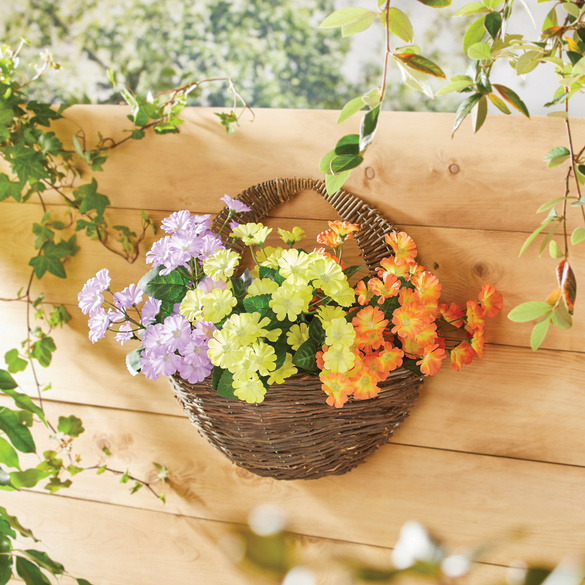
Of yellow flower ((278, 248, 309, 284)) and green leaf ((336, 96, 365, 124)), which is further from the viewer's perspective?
yellow flower ((278, 248, 309, 284))

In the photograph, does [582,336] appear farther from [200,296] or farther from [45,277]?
[45,277]

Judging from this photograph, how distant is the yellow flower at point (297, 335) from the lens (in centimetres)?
74

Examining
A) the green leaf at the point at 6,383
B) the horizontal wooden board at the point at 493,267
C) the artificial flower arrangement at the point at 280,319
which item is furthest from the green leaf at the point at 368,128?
the green leaf at the point at 6,383

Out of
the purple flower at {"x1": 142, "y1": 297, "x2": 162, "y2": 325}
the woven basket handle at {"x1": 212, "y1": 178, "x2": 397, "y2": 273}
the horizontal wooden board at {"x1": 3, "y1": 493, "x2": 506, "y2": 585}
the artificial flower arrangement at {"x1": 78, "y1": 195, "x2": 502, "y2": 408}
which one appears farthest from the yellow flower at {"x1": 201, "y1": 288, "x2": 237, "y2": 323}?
the horizontal wooden board at {"x1": 3, "y1": 493, "x2": 506, "y2": 585}

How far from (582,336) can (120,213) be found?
922mm

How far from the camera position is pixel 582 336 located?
89 cm

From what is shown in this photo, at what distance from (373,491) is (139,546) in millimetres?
552

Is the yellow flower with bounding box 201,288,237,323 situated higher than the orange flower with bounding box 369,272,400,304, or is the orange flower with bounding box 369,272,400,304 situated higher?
the orange flower with bounding box 369,272,400,304

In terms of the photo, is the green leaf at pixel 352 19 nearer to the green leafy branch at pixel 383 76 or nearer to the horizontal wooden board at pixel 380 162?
the green leafy branch at pixel 383 76

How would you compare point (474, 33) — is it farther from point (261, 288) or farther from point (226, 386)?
point (226, 386)

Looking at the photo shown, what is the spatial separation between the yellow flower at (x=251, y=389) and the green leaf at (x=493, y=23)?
0.48m

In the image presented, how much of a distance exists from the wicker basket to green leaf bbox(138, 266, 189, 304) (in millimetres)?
137

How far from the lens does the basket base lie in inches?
30.4

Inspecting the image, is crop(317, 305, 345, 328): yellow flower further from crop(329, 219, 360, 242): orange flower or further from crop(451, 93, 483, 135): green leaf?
crop(451, 93, 483, 135): green leaf
